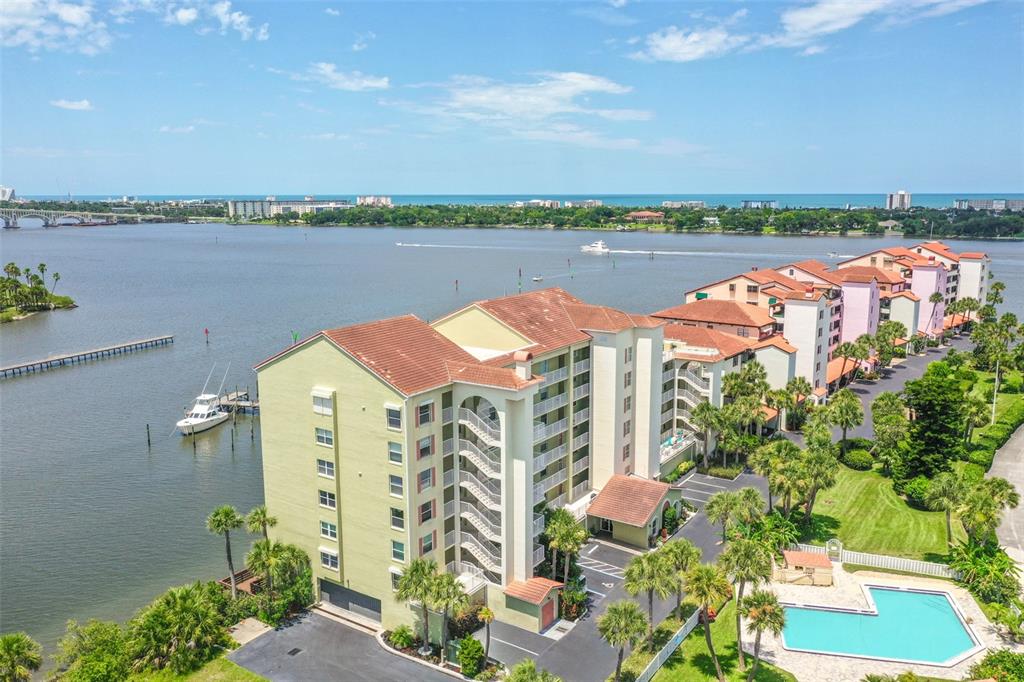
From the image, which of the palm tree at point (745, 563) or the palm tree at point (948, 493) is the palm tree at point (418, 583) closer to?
the palm tree at point (745, 563)

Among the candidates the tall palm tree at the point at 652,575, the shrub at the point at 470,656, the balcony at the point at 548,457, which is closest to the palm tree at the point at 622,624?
the tall palm tree at the point at 652,575

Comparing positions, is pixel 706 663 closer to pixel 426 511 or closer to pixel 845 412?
pixel 426 511

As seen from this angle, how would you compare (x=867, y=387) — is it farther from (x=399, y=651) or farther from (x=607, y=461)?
(x=399, y=651)

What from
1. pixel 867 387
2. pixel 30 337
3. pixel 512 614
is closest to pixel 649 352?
pixel 512 614

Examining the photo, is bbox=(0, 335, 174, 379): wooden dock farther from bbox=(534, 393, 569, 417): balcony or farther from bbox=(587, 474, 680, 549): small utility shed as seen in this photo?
bbox=(587, 474, 680, 549): small utility shed

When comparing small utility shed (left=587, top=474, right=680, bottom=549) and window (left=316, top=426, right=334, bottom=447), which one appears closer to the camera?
window (left=316, top=426, right=334, bottom=447)

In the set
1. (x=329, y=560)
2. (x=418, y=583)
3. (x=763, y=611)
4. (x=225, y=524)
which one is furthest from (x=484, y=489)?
(x=763, y=611)

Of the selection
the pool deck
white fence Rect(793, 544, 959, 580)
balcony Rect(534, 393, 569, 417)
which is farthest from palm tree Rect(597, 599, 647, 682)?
white fence Rect(793, 544, 959, 580)
